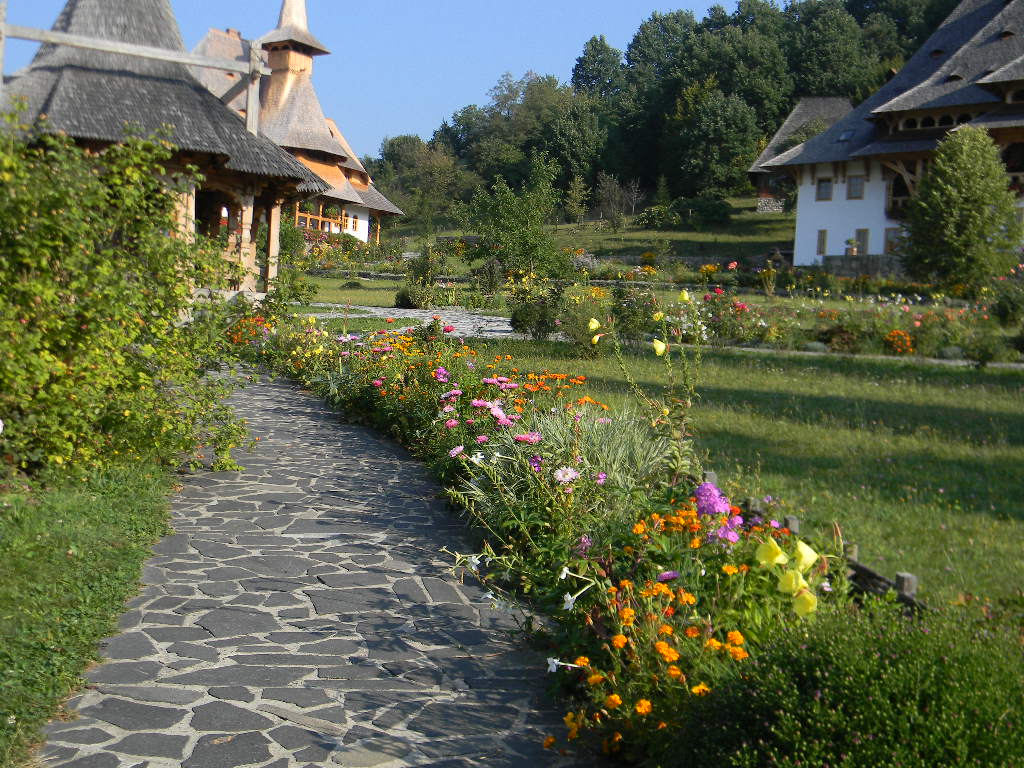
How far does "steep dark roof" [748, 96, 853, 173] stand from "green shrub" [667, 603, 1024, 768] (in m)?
46.2

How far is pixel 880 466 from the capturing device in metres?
7.38

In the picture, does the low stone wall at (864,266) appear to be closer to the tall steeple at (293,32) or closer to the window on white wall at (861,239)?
the window on white wall at (861,239)

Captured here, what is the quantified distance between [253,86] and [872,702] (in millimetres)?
15979

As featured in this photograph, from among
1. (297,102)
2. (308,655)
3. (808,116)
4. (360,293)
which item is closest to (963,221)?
(360,293)

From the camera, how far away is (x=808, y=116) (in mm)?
48062

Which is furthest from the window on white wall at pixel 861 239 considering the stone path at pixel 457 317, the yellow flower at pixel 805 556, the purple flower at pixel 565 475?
the yellow flower at pixel 805 556

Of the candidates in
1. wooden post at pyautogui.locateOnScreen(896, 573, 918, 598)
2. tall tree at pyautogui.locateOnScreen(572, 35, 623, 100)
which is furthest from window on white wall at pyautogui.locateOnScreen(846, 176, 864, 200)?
tall tree at pyautogui.locateOnScreen(572, 35, 623, 100)

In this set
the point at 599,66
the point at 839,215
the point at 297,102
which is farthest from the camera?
the point at 599,66

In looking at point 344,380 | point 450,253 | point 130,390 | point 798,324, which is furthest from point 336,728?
point 450,253

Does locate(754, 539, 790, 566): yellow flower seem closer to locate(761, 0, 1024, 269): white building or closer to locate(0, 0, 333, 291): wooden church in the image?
locate(0, 0, 333, 291): wooden church

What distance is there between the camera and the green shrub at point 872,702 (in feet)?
7.20

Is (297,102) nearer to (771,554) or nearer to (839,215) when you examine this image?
(839,215)

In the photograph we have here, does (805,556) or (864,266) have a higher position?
(864,266)

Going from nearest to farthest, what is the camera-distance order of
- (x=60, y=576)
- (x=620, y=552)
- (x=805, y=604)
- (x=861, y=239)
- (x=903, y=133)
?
(x=805, y=604) → (x=620, y=552) → (x=60, y=576) → (x=903, y=133) → (x=861, y=239)
